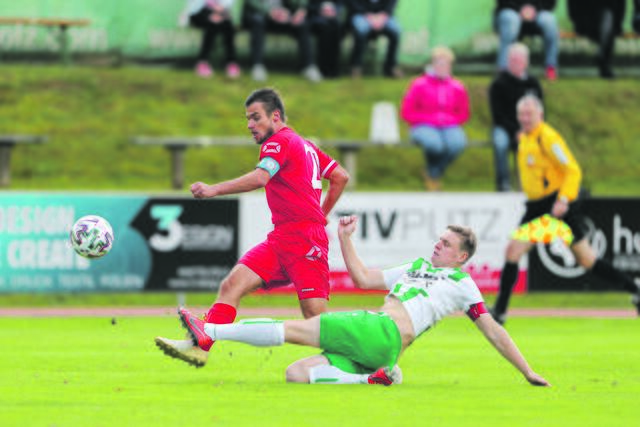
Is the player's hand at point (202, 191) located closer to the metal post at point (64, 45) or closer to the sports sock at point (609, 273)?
the sports sock at point (609, 273)

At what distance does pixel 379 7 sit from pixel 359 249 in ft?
19.8

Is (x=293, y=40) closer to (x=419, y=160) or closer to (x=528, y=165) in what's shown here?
(x=419, y=160)

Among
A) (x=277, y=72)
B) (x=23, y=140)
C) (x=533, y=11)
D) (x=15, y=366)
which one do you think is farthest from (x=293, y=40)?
(x=15, y=366)

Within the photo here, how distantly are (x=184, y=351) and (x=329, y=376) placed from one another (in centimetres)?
101

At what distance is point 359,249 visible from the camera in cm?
1984

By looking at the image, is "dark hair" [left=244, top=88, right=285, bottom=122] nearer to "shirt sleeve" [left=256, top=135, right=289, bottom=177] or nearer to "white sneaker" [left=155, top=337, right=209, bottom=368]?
"shirt sleeve" [left=256, top=135, right=289, bottom=177]

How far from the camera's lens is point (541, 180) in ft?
54.8

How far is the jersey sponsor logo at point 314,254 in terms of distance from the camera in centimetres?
1135

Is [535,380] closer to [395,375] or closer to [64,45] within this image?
[395,375]

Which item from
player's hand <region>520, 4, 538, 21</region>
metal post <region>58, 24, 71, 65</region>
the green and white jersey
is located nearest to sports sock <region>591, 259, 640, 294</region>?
the green and white jersey

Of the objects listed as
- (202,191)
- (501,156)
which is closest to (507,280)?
(501,156)

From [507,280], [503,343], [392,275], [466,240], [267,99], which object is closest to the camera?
[503,343]

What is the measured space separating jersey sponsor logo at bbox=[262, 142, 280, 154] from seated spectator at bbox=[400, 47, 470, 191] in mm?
10083

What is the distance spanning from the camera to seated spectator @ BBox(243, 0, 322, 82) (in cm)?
2441
